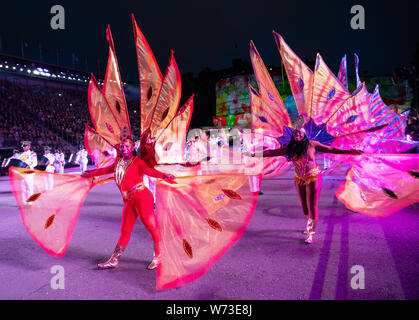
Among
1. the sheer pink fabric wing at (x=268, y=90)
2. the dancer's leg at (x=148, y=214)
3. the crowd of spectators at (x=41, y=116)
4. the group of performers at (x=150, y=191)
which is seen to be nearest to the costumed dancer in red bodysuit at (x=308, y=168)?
the sheer pink fabric wing at (x=268, y=90)

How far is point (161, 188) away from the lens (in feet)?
11.5

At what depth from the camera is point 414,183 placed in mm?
Answer: 4746

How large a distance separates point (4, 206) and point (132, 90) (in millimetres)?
34908

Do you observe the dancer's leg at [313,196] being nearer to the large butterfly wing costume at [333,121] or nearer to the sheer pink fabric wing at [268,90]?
the large butterfly wing costume at [333,121]

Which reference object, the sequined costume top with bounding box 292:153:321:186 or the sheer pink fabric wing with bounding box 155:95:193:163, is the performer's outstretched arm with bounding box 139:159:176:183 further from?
the sequined costume top with bounding box 292:153:321:186

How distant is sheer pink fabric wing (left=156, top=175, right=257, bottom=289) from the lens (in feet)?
9.80

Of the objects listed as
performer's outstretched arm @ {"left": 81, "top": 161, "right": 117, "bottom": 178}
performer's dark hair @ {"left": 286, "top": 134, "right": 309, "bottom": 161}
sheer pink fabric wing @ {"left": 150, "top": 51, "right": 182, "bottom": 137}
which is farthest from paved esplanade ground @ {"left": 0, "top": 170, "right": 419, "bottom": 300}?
sheer pink fabric wing @ {"left": 150, "top": 51, "right": 182, "bottom": 137}

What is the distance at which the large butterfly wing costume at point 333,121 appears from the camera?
4793 millimetres

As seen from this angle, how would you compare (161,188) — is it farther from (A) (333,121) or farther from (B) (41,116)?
(B) (41,116)

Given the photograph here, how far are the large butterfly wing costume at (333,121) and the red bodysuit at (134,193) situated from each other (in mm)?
2463

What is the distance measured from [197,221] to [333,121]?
304 centimetres

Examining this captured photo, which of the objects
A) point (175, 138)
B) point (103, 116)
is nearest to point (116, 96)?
point (103, 116)
